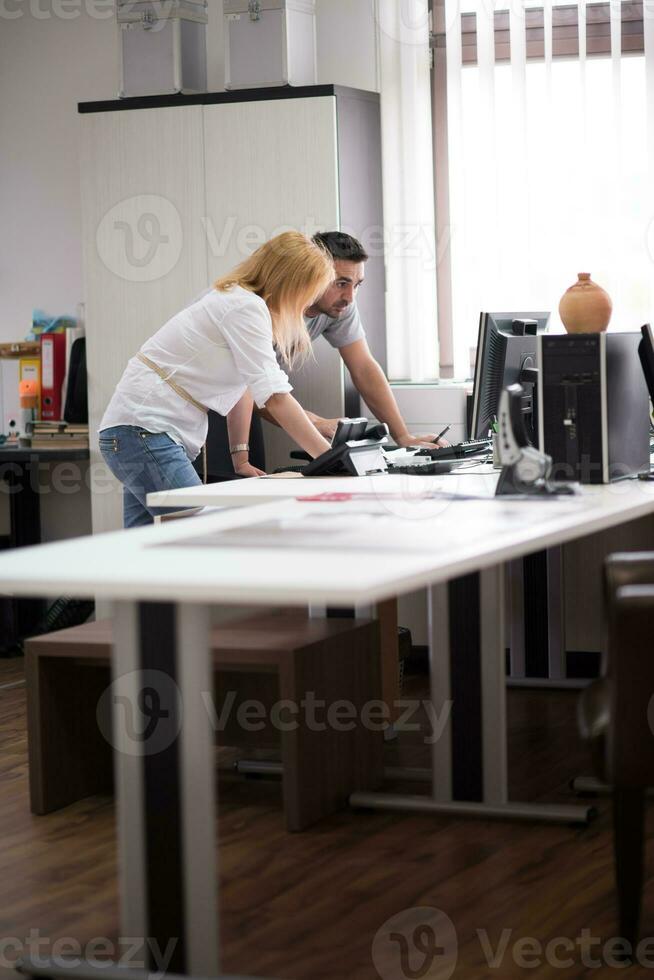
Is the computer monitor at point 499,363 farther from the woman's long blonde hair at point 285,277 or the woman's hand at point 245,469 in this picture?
the woman's hand at point 245,469

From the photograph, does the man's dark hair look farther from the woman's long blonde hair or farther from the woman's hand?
the woman's hand

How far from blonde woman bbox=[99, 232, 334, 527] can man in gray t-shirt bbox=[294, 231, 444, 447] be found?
0.44 m

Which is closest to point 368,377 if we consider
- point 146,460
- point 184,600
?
point 146,460

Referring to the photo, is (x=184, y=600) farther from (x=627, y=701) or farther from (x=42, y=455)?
(x=42, y=455)

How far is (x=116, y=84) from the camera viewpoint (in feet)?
18.1

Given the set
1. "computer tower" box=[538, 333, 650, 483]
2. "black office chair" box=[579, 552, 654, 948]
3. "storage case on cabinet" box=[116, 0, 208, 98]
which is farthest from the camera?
"storage case on cabinet" box=[116, 0, 208, 98]

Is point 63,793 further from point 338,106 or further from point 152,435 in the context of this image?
point 338,106

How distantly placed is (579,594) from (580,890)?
2016 mm

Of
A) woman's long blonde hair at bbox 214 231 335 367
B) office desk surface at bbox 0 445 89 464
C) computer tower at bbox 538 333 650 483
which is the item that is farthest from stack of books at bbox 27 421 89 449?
computer tower at bbox 538 333 650 483

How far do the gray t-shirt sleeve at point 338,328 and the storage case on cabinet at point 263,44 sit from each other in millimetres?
1027

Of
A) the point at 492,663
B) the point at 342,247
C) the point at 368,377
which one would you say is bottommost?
the point at 492,663

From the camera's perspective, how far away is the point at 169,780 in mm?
1949

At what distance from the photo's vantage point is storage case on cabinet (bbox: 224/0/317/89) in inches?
189

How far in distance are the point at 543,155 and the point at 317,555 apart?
128 inches
